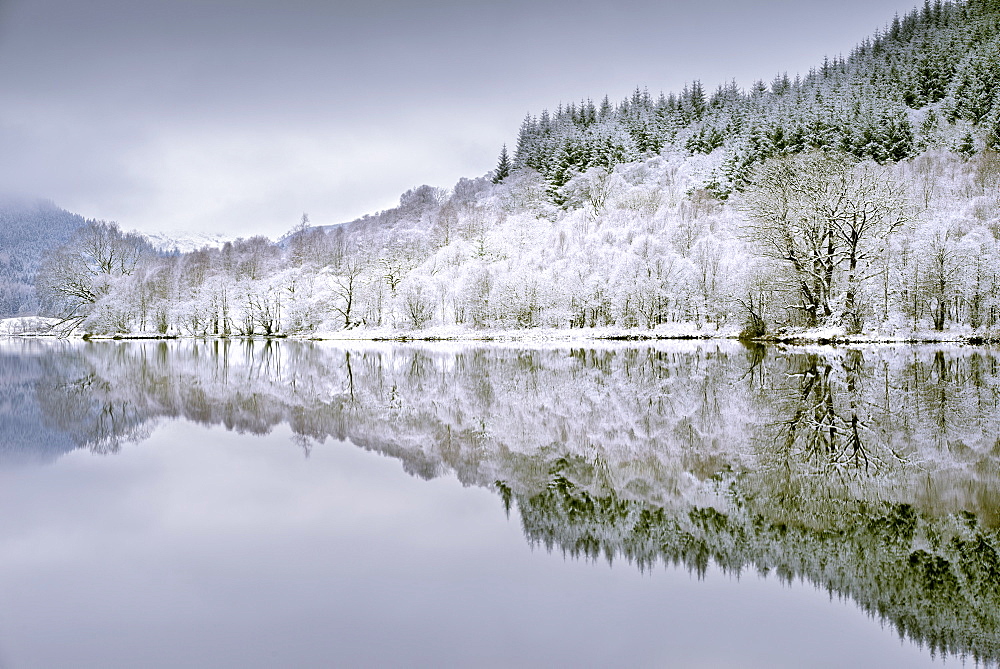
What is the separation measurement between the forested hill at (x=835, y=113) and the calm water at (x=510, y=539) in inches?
2507

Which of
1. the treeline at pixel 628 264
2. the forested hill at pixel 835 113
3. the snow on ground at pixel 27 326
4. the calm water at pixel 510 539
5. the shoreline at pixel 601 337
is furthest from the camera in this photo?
the snow on ground at pixel 27 326

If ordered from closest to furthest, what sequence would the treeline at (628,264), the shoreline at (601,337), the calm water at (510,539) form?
the calm water at (510,539) < the shoreline at (601,337) < the treeline at (628,264)

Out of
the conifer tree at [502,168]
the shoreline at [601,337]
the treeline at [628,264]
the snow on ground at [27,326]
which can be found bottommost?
the shoreline at [601,337]

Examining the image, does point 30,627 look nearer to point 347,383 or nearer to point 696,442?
point 696,442

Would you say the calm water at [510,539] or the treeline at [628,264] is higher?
the treeline at [628,264]

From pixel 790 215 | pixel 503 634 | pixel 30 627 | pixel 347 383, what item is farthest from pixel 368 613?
pixel 790 215

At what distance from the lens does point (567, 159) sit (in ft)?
324

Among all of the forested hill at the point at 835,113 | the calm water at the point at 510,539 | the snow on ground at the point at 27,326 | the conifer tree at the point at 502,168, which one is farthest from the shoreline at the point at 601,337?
the conifer tree at the point at 502,168

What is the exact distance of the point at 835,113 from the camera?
82.4 metres

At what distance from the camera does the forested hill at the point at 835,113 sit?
3024 inches

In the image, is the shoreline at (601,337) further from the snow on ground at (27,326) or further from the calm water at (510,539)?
the calm water at (510,539)

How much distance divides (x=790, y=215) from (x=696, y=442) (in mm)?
Result: 31632

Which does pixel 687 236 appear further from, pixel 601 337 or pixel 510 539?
pixel 510 539

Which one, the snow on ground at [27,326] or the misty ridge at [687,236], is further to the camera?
the snow on ground at [27,326]
